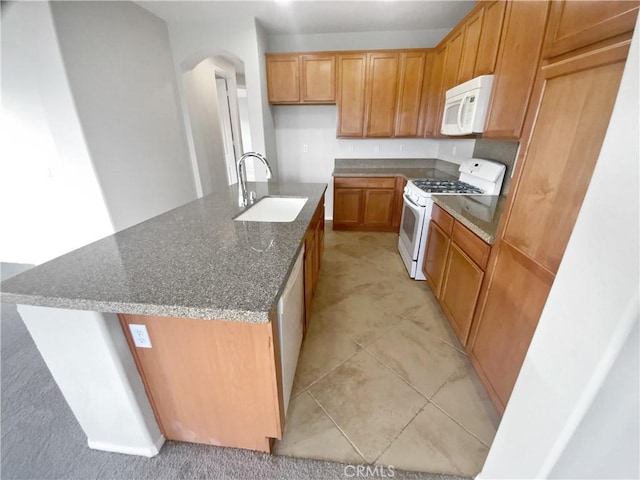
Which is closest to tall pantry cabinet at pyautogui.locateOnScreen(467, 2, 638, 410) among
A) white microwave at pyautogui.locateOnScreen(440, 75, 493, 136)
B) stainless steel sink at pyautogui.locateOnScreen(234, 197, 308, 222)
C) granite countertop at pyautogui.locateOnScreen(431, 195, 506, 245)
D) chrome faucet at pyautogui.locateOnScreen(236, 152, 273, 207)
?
granite countertop at pyautogui.locateOnScreen(431, 195, 506, 245)

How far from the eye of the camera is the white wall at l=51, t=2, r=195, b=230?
209 centimetres

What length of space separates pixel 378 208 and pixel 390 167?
75 centimetres

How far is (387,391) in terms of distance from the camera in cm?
150

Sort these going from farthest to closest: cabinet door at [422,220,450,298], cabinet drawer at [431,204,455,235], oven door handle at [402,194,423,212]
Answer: oven door handle at [402,194,423,212]
cabinet door at [422,220,450,298]
cabinet drawer at [431,204,455,235]

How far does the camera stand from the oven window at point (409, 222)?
99.3 inches

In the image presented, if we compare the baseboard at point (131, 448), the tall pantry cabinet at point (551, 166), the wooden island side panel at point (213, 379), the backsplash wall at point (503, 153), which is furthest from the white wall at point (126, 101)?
the backsplash wall at point (503, 153)

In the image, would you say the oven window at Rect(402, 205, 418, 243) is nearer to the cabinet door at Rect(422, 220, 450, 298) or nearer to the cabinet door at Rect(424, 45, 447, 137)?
the cabinet door at Rect(422, 220, 450, 298)

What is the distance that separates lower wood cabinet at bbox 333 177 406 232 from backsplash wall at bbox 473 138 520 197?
0.98 metres

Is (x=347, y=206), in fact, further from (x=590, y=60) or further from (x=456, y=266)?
(x=590, y=60)

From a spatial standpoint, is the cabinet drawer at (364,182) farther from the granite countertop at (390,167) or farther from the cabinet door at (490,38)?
the cabinet door at (490,38)

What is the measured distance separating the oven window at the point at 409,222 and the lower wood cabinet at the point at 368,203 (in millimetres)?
716

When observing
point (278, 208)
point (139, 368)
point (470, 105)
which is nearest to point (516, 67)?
point (470, 105)

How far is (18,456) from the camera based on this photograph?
1186 millimetres

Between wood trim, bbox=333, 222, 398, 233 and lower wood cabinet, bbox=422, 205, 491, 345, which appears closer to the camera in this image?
lower wood cabinet, bbox=422, 205, 491, 345
